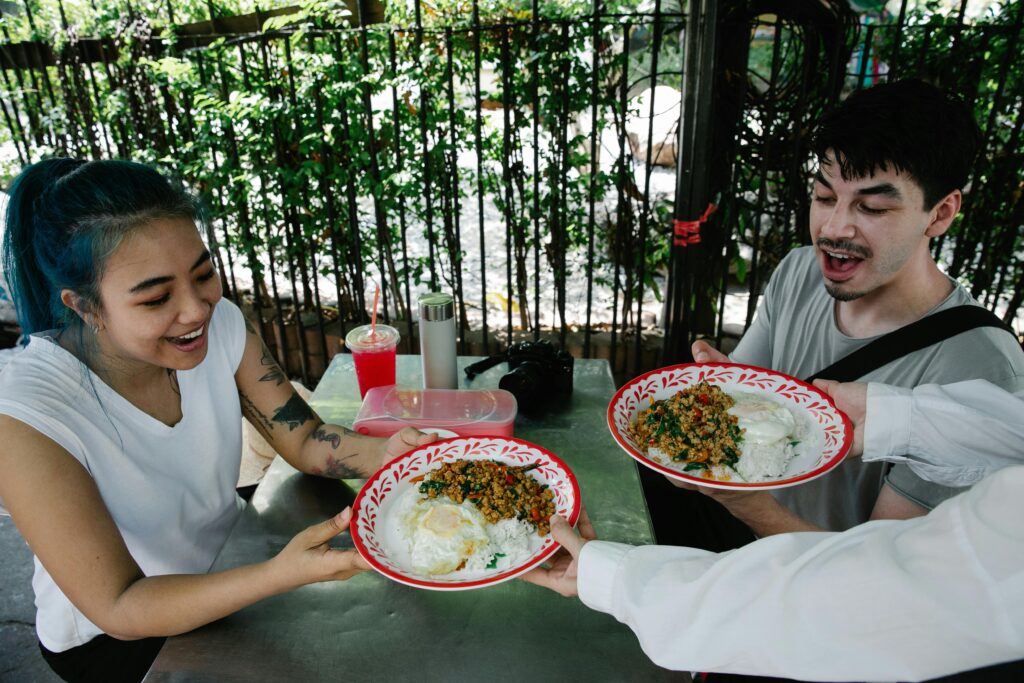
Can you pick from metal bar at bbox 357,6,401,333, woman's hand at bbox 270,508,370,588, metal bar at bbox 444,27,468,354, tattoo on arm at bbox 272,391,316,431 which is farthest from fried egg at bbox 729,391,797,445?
metal bar at bbox 357,6,401,333

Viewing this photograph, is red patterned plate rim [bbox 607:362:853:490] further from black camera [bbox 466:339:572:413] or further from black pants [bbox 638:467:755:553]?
black pants [bbox 638:467:755:553]

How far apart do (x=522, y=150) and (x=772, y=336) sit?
1.85 meters

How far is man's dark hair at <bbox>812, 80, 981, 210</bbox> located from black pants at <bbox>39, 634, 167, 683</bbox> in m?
2.27

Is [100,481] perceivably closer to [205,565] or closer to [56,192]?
[205,565]

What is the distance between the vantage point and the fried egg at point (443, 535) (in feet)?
4.31

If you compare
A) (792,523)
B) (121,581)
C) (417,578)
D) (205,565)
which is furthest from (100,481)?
(792,523)

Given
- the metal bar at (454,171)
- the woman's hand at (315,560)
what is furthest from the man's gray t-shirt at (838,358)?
the metal bar at (454,171)

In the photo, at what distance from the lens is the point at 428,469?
5.24ft

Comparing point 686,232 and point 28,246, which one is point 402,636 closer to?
point 28,246

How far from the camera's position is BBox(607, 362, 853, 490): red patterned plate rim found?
148 cm

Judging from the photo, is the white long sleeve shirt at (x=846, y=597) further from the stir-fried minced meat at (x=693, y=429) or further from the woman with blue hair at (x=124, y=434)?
the woman with blue hair at (x=124, y=434)

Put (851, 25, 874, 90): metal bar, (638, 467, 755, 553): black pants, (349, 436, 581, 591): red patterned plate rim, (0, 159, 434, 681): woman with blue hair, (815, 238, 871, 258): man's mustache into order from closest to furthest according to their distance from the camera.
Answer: (349, 436, 581, 591): red patterned plate rim < (0, 159, 434, 681): woman with blue hair < (815, 238, 871, 258): man's mustache < (638, 467, 755, 553): black pants < (851, 25, 874, 90): metal bar

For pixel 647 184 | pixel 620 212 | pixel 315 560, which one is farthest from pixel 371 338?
pixel 620 212

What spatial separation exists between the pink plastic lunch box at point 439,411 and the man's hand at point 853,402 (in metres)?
0.89
